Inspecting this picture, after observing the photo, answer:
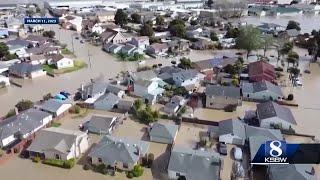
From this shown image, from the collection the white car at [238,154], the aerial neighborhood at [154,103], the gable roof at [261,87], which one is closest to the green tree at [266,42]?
the aerial neighborhood at [154,103]

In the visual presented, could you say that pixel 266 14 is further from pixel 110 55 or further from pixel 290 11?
pixel 110 55

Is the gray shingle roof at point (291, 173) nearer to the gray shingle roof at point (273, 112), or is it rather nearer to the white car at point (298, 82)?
the gray shingle roof at point (273, 112)

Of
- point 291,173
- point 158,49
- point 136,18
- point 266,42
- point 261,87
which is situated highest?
point 136,18

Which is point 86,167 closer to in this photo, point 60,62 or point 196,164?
point 196,164

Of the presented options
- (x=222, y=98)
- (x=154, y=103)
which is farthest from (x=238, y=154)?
(x=154, y=103)

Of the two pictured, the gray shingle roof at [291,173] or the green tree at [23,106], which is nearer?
the gray shingle roof at [291,173]

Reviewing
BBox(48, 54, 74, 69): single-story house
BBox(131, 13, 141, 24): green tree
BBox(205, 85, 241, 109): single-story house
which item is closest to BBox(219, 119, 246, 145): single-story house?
BBox(205, 85, 241, 109): single-story house
